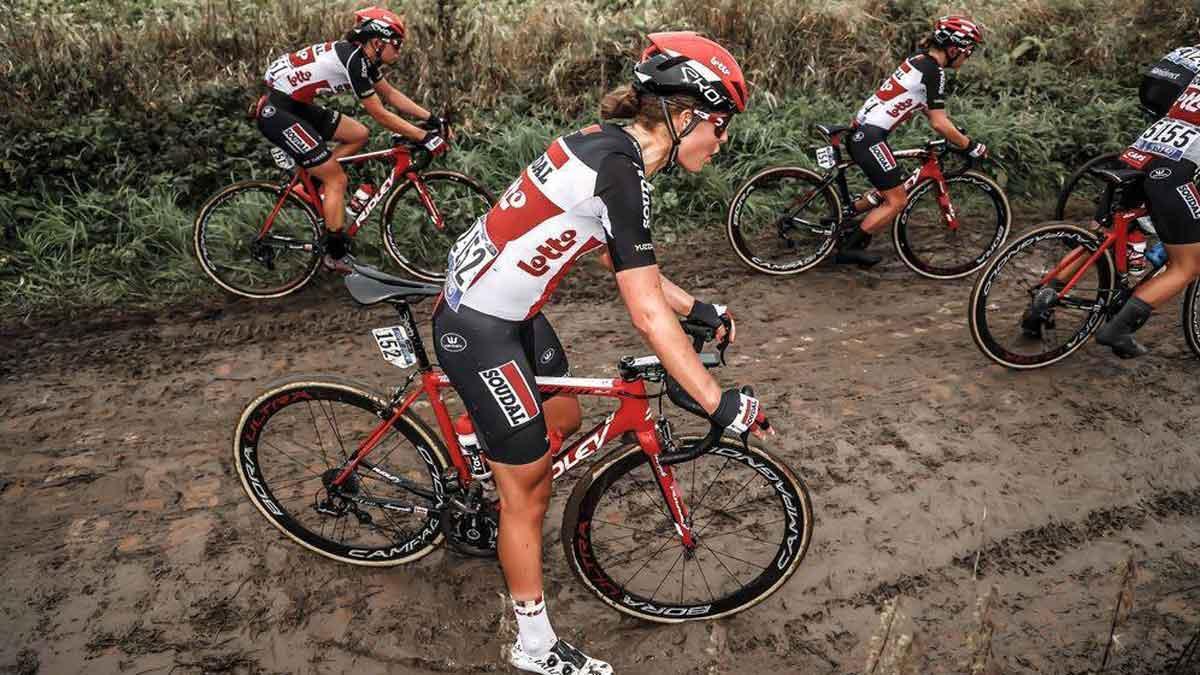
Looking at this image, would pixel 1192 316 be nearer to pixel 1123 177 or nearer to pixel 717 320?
pixel 1123 177

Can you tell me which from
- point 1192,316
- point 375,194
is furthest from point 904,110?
point 375,194

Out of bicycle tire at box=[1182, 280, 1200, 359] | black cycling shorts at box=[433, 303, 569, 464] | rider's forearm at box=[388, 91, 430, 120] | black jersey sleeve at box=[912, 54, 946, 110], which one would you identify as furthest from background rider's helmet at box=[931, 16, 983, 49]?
black cycling shorts at box=[433, 303, 569, 464]

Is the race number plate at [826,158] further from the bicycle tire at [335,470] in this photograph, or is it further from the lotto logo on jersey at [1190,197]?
the bicycle tire at [335,470]

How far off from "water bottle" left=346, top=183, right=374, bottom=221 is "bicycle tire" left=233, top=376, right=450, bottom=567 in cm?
267

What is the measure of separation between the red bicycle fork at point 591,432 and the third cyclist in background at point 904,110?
428 centimetres

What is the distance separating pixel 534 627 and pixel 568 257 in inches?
61.5

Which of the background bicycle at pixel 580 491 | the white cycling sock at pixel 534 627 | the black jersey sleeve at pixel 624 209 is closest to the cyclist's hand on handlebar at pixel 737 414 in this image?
the background bicycle at pixel 580 491

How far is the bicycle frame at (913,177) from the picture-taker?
22.9 ft

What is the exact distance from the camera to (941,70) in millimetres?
6730

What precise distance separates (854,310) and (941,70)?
82.9 inches

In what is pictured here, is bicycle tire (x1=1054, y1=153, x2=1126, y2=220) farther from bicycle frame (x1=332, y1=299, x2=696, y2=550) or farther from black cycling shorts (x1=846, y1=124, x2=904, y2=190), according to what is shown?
bicycle frame (x1=332, y1=299, x2=696, y2=550)

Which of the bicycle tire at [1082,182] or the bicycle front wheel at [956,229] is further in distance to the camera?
the bicycle tire at [1082,182]

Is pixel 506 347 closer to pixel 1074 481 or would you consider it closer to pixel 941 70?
pixel 1074 481

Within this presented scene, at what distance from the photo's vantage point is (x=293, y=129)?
6527mm
